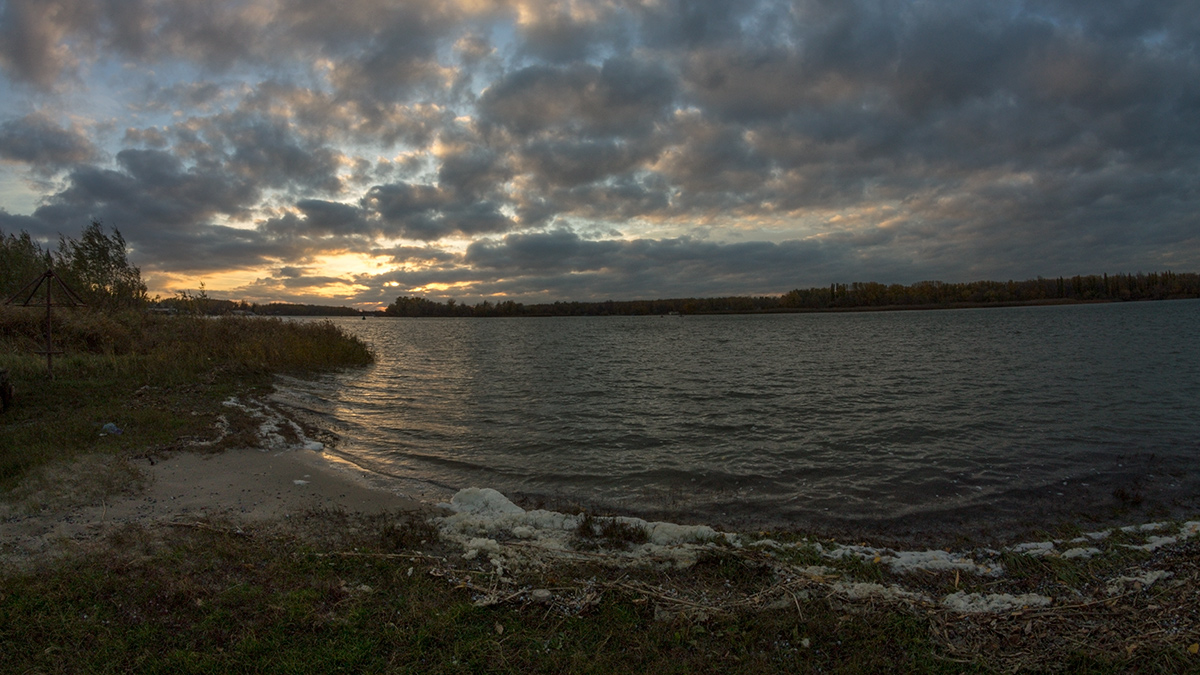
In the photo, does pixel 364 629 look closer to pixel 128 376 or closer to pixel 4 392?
pixel 4 392

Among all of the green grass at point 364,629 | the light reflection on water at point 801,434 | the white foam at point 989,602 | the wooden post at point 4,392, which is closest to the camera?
the green grass at point 364,629

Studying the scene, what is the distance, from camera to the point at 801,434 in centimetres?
1495

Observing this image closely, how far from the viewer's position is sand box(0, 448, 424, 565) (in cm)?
646

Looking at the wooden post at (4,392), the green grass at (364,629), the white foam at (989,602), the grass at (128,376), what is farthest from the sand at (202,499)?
the white foam at (989,602)

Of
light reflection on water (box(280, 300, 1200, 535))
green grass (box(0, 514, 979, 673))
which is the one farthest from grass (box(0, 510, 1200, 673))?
light reflection on water (box(280, 300, 1200, 535))

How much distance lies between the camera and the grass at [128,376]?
10316 millimetres

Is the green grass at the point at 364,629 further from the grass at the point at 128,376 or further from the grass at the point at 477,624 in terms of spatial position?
the grass at the point at 128,376

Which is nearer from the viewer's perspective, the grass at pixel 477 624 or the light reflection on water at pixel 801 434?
the grass at pixel 477 624

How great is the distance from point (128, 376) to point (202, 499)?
12.1m

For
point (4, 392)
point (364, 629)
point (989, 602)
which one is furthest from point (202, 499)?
point (989, 602)

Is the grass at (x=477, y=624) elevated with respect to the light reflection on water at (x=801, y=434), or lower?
elevated

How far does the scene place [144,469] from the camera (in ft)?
30.3

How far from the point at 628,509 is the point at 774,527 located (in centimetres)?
264

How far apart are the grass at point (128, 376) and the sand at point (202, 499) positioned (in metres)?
1.36
